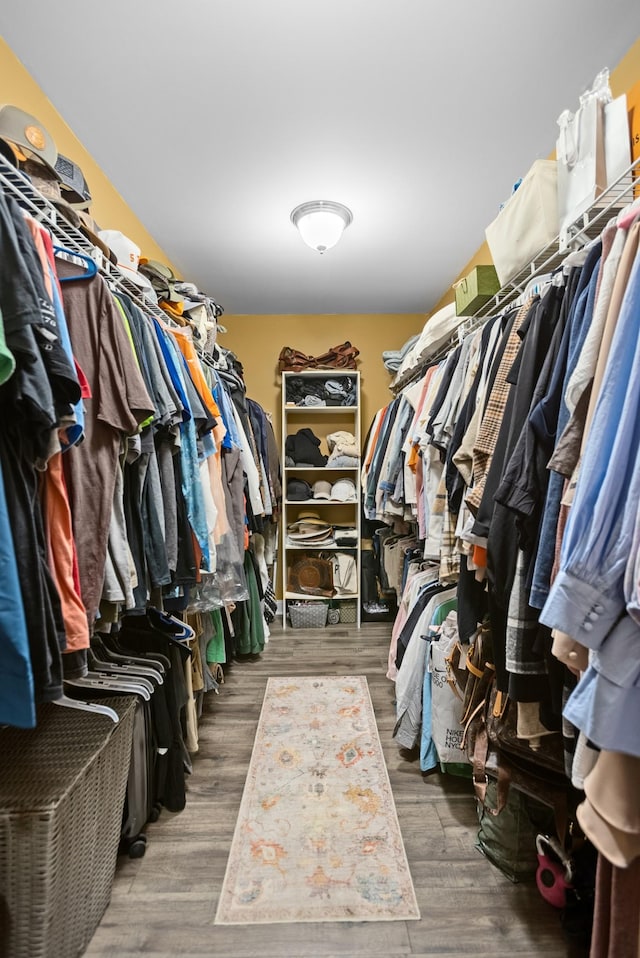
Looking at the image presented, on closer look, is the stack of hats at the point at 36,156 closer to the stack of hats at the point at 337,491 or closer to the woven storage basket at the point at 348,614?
the stack of hats at the point at 337,491

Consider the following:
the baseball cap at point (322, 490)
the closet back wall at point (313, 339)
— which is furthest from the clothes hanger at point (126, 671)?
the closet back wall at point (313, 339)

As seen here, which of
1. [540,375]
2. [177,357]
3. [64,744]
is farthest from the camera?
[177,357]

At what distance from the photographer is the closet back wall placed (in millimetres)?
4008

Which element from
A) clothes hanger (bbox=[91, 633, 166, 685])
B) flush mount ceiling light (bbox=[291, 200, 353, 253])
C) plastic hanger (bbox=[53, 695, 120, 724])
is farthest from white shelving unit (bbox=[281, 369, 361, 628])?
plastic hanger (bbox=[53, 695, 120, 724])

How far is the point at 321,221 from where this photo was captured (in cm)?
239

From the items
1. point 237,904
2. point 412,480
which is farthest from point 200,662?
point 412,480

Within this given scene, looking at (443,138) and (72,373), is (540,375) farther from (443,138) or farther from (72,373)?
(443,138)

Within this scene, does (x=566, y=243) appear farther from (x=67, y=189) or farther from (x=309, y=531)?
(x=309, y=531)

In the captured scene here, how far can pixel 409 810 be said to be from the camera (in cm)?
166

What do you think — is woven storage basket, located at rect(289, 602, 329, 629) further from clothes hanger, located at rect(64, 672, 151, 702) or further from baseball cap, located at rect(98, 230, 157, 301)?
baseball cap, located at rect(98, 230, 157, 301)

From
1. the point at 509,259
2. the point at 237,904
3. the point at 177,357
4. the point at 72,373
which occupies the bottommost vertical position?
the point at 237,904

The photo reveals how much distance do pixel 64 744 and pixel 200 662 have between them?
94 centimetres

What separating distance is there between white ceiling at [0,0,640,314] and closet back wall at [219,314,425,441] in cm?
125

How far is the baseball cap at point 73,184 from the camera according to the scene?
4.58ft
